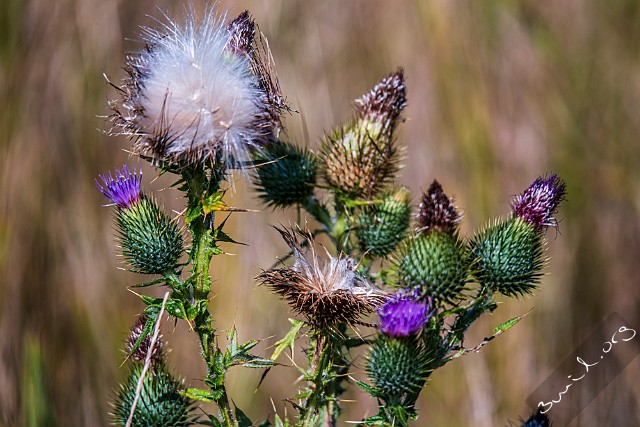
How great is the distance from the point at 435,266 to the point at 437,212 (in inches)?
8.2

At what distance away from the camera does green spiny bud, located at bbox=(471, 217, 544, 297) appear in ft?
5.98

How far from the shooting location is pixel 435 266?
180 centimetres

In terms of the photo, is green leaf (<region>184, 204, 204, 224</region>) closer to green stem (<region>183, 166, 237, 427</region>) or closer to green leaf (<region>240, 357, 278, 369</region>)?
green stem (<region>183, 166, 237, 427</region>)

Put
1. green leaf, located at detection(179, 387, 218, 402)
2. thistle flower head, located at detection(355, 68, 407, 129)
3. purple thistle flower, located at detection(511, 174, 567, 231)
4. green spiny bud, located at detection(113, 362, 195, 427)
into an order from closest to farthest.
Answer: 1. green leaf, located at detection(179, 387, 218, 402)
2. green spiny bud, located at detection(113, 362, 195, 427)
3. purple thistle flower, located at detection(511, 174, 567, 231)
4. thistle flower head, located at detection(355, 68, 407, 129)

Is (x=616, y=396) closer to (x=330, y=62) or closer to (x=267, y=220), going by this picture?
(x=267, y=220)

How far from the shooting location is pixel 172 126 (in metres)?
1.59

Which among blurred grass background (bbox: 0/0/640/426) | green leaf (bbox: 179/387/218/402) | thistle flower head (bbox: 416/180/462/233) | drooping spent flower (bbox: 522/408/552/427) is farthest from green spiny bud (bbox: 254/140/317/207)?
blurred grass background (bbox: 0/0/640/426)

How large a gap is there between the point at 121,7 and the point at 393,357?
9.92 feet

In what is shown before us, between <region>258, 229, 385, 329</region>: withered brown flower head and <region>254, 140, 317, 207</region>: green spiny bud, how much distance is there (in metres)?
0.50

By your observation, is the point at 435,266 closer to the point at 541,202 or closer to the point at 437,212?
the point at 437,212

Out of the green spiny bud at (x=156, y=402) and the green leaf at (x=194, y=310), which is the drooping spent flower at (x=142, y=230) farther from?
the green spiny bud at (x=156, y=402)

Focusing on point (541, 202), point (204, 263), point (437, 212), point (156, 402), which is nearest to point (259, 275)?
point (204, 263)

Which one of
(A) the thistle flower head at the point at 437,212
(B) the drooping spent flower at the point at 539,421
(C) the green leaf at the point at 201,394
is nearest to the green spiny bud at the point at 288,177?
(A) the thistle flower head at the point at 437,212

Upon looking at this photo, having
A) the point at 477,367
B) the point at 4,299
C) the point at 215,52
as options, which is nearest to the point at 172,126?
the point at 215,52
